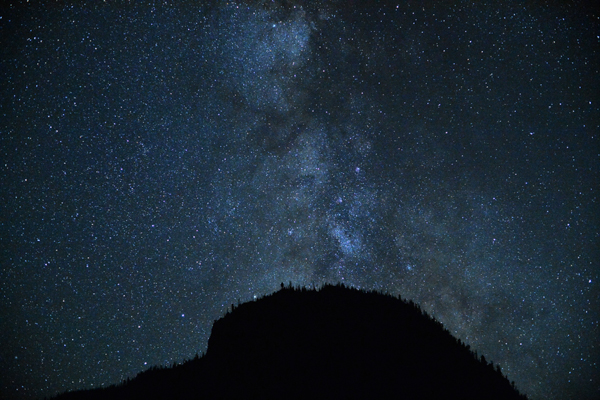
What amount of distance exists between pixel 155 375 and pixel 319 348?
21.3 ft

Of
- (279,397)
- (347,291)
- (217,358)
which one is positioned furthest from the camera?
(347,291)

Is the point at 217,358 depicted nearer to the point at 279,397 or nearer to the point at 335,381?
the point at 279,397

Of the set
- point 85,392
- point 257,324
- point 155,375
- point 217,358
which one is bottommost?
point 85,392

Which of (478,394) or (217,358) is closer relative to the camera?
(478,394)

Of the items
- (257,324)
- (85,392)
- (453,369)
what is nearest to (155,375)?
(85,392)

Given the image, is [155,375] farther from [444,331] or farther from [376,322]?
[444,331]

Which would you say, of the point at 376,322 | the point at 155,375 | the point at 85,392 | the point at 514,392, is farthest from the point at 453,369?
the point at 85,392

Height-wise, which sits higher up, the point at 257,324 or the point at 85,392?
the point at 257,324

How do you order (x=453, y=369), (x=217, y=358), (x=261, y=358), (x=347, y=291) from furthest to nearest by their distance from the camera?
(x=347, y=291)
(x=217, y=358)
(x=261, y=358)
(x=453, y=369)

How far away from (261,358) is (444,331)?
19.9 ft

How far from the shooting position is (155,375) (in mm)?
12828

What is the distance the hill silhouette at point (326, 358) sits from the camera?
31.1 ft

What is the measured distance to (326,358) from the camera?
1030 cm

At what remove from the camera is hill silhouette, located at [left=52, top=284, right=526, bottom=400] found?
31.1ft
